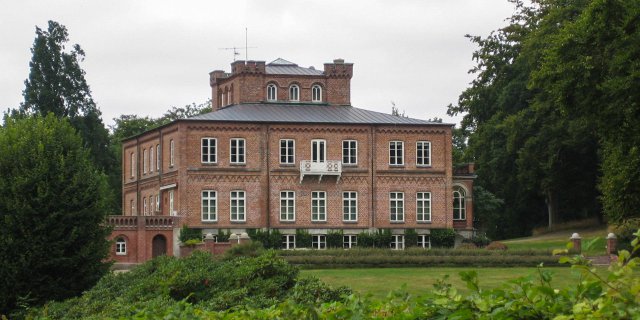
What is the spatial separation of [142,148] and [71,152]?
37.6 metres

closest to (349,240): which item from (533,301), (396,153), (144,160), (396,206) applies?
(396,206)

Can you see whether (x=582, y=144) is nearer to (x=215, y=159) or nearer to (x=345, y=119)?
(x=345, y=119)

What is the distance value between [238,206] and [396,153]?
9771mm

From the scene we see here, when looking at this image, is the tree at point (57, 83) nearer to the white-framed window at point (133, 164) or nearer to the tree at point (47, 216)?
the white-framed window at point (133, 164)

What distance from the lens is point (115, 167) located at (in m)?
84.4

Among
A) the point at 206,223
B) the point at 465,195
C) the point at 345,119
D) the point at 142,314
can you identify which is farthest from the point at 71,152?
the point at 465,195

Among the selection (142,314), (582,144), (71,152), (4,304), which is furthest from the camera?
(582,144)

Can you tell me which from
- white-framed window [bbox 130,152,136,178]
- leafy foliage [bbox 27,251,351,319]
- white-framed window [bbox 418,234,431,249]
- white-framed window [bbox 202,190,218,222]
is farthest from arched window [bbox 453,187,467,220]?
leafy foliage [bbox 27,251,351,319]

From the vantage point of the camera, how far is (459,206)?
67.7 metres

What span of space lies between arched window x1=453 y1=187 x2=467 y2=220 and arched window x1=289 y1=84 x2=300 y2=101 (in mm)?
11132

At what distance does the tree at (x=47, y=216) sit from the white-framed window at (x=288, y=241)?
30690 mm

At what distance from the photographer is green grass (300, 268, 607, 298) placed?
110 feet

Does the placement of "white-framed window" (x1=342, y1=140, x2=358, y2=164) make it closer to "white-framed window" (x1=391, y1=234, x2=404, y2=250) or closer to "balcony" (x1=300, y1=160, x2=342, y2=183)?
"balcony" (x1=300, y1=160, x2=342, y2=183)

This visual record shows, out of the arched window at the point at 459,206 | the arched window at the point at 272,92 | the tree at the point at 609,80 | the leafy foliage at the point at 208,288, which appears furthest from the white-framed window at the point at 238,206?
the leafy foliage at the point at 208,288
